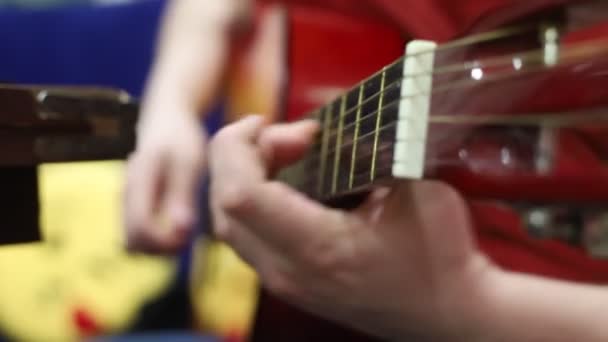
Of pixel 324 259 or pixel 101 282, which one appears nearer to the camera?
pixel 324 259

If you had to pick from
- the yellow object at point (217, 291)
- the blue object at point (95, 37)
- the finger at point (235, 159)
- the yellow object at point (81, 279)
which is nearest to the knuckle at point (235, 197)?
the finger at point (235, 159)

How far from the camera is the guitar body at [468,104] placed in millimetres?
292

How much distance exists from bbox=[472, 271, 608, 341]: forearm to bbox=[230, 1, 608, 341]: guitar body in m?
0.02

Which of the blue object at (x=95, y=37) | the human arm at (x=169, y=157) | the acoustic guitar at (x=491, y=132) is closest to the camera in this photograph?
the acoustic guitar at (x=491, y=132)

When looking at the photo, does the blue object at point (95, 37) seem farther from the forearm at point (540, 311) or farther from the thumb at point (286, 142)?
the forearm at point (540, 311)

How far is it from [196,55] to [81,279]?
0.33m

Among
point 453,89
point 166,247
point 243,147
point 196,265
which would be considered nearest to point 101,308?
point 196,265

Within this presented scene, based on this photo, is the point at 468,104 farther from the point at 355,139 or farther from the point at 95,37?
the point at 95,37

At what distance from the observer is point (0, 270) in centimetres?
69

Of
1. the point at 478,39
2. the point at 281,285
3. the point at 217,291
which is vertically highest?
the point at 478,39

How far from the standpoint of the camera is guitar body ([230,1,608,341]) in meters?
0.29

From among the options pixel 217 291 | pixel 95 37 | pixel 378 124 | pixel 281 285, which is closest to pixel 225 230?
pixel 281 285

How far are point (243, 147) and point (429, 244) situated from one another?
10cm

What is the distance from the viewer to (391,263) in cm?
34
